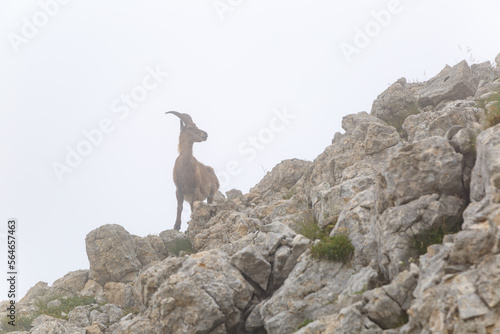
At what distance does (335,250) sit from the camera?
861 centimetres

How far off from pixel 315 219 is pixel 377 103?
22.8ft

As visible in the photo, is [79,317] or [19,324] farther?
[19,324]

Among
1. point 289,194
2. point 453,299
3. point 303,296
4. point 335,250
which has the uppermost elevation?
point 289,194

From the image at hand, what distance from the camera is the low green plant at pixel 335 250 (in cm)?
859

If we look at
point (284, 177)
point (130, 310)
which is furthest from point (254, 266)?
point (284, 177)

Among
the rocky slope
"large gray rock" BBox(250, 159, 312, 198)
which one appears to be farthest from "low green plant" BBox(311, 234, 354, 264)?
"large gray rock" BBox(250, 159, 312, 198)

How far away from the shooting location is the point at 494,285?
193 inches

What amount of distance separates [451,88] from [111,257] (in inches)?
507

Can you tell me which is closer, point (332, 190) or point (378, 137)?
point (332, 190)

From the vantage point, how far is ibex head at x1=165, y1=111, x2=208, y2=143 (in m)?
22.5

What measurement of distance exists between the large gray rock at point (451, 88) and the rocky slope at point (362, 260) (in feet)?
0.21

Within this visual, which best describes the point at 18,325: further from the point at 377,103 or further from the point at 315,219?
the point at 377,103

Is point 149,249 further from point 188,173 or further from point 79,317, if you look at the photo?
point 188,173

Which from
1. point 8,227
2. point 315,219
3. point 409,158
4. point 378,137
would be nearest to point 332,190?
point 315,219
